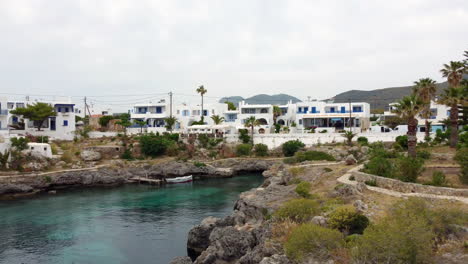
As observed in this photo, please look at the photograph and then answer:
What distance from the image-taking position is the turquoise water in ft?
99.2

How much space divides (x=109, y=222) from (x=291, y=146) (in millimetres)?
41229

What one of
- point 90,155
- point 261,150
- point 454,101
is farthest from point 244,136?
point 454,101

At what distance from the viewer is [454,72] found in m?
47.6

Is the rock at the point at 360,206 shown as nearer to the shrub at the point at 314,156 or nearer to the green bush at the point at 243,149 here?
the shrub at the point at 314,156

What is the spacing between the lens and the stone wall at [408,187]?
25.6 m

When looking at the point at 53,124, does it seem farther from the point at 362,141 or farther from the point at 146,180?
the point at 362,141

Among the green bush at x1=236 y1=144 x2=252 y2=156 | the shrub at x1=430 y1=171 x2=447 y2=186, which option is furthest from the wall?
the shrub at x1=430 y1=171 x2=447 y2=186

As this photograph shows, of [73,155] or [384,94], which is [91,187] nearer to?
[73,155]

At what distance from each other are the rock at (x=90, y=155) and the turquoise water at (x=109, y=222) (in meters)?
11.1

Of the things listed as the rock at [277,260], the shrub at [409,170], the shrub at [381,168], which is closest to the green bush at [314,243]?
the rock at [277,260]

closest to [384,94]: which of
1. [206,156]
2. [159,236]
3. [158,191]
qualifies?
[206,156]

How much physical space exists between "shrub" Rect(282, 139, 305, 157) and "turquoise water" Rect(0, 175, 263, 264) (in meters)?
16.2

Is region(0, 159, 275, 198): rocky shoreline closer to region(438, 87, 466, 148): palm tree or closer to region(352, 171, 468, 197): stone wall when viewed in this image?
region(438, 87, 466, 148): palm tree

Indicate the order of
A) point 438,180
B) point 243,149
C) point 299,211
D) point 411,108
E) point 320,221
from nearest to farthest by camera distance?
point 320,221 → point 299,211 → point 438,180 → point 411,108 → point 243,149
